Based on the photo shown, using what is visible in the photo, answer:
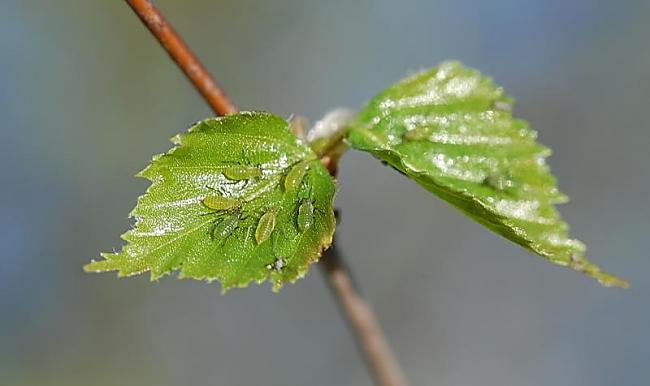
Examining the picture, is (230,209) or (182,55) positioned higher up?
(182,55)

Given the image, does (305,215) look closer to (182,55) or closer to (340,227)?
(182,55)

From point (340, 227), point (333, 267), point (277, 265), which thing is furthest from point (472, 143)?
point (340, 227)

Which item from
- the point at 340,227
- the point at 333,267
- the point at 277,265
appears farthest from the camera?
the point at 340,227

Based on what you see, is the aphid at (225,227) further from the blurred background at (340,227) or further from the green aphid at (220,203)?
the blurred background at (340,227)

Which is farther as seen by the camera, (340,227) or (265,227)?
(340,227)

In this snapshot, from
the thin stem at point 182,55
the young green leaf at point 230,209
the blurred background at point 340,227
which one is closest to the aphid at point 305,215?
the young green leaf at point 230,209

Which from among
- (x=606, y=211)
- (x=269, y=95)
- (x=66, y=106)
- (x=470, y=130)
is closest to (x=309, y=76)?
(x=269, y=95)

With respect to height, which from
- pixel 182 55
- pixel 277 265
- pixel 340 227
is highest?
pixel 340 227
